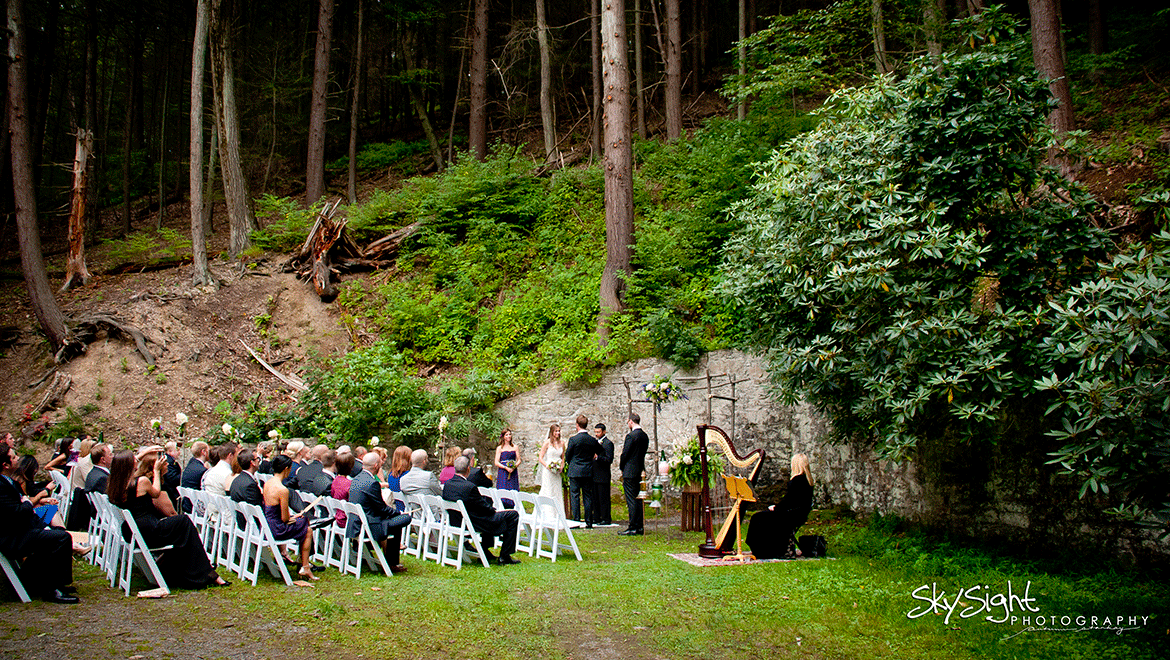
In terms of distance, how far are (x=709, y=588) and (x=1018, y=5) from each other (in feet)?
75.1

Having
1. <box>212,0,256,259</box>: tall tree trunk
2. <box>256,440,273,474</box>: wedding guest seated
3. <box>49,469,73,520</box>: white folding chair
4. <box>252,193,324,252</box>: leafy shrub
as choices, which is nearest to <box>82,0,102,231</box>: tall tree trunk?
<box>212,0,256,259</box>: tall tree trunk

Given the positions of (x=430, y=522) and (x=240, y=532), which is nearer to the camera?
(x=240, y=532)

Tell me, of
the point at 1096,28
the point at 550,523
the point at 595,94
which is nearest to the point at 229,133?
the point at 595,94

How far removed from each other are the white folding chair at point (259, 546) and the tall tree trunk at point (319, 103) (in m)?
15.9

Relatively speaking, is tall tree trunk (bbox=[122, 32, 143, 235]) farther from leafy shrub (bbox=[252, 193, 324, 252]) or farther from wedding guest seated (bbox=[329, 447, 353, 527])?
wedding guest seated (bbox=[329, 447, 353, 527])

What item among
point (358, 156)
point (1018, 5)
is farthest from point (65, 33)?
point (1018, 5)

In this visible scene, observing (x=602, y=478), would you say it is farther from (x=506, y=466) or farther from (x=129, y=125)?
(x=129, y=125)

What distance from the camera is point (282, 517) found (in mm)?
6582

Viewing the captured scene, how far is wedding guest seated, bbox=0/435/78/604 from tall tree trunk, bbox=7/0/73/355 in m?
12.1

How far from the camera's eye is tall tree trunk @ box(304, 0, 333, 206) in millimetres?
20625

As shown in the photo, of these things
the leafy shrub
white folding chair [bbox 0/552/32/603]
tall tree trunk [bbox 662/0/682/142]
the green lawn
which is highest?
tall tree trunk [bbox 662/0/682/142]

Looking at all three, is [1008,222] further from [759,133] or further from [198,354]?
[198,354]

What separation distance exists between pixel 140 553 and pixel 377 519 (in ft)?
6.96

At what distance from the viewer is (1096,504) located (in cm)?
614
